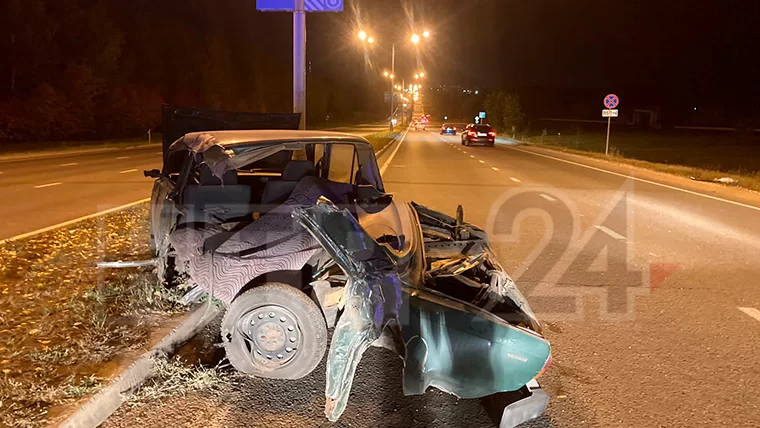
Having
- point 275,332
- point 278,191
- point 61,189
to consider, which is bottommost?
point 61,189

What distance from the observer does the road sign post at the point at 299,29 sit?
42.9ft

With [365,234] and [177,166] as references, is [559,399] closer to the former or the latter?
[365,234]

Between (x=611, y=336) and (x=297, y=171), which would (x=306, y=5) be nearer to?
(x=297, y=171)

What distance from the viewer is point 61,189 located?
1591 cm

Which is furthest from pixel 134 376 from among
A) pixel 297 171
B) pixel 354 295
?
pixel 297 171

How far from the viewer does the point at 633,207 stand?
13.8m

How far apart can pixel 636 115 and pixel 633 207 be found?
8441 cm

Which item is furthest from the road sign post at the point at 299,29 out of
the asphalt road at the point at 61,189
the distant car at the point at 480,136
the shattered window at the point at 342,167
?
the distant car at the point at 480,136

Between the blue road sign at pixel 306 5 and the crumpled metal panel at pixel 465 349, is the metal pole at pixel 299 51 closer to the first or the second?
the blue road sign at pixel 306 5

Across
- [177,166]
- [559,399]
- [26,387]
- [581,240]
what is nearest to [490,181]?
[581,240]

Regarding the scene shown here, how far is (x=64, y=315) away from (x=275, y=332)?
215 centimetres

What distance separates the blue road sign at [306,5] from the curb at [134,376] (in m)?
9.11

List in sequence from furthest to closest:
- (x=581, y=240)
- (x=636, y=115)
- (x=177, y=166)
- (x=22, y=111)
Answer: (x=636, y=115) → (x=22, y=111) → (x=581, y=240) → (x=177, y=166)

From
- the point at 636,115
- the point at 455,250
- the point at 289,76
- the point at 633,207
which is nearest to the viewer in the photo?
the point at 455,250
